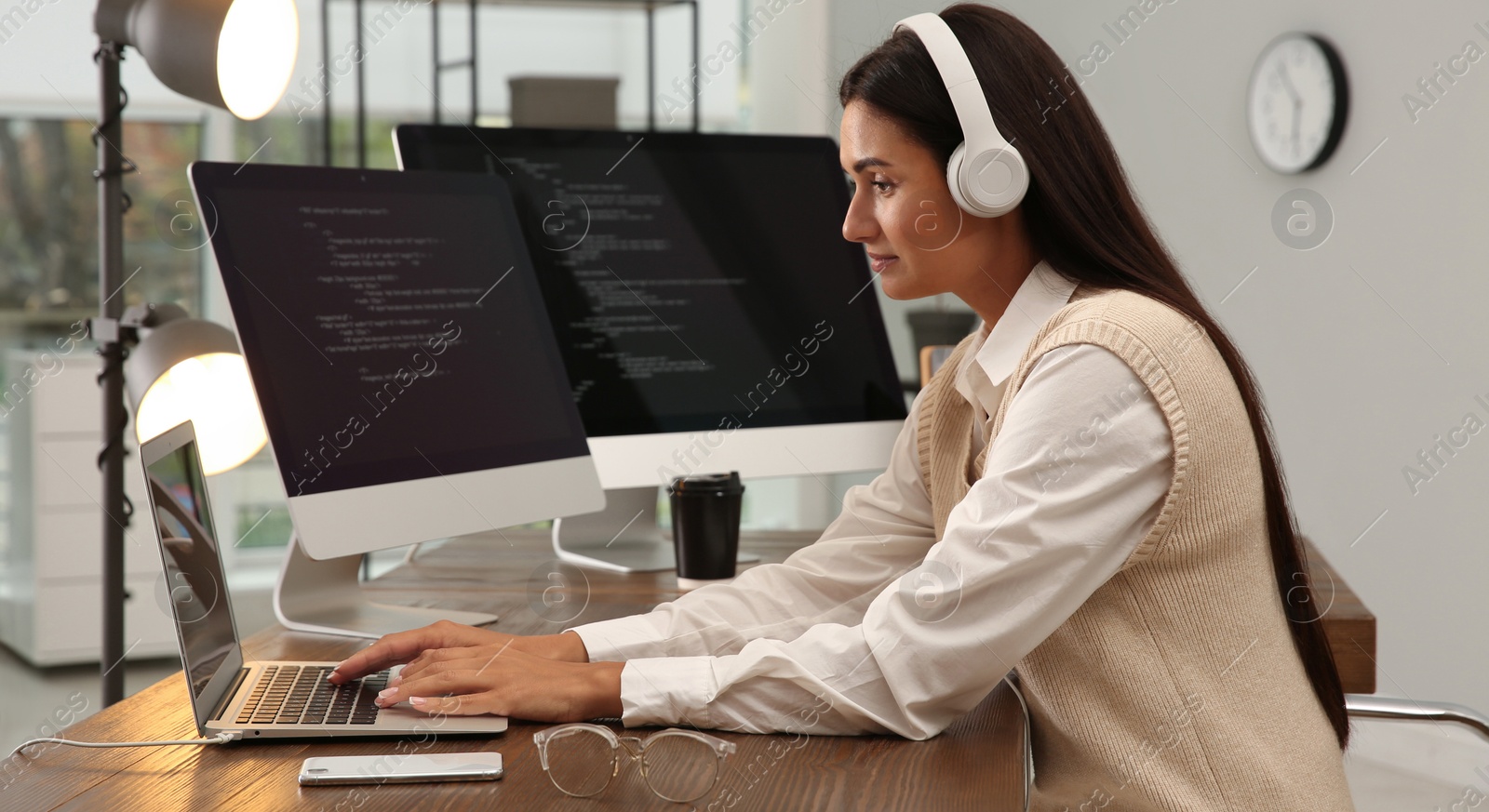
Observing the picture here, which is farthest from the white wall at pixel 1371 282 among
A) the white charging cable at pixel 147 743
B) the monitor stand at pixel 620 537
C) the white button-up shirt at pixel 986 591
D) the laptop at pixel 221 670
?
the white charging cable at pixel 147 743

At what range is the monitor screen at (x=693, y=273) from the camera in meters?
1.57

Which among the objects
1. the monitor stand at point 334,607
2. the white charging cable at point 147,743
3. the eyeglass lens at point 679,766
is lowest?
the monitor stand at point 334,607

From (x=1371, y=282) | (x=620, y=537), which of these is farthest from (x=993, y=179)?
(x=1371, y=282)

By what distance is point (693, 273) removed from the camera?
5.35 feet

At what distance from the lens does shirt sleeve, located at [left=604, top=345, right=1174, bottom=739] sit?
0.86 m

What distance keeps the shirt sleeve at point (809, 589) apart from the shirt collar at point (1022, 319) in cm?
18

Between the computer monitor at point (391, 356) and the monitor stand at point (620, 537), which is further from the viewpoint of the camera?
the monitor stand at point (620, 537)

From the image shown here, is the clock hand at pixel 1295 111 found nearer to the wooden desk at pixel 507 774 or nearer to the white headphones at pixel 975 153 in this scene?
the white headphones at pixel 975 153

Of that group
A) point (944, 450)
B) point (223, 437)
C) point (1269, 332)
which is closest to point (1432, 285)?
point (1269, 332)

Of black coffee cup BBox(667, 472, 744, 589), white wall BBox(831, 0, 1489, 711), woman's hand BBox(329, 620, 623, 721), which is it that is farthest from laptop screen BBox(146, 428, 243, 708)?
white wall BBox(831, 0, 1489, 711)

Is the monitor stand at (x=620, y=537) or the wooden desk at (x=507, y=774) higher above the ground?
the wooden desk at (x=507, y=774)

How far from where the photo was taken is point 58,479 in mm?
3510

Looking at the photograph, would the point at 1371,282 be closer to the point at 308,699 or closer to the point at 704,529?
the point at 704,529

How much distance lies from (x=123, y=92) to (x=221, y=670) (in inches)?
31.9
